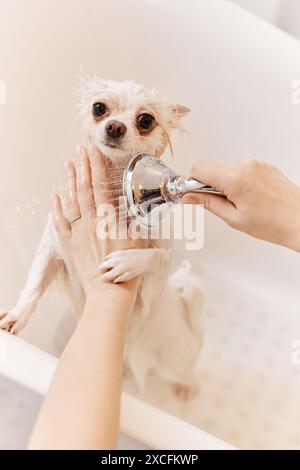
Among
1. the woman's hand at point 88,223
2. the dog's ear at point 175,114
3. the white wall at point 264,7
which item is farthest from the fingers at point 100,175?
the white wall at point 264,7

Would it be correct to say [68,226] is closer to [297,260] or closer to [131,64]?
[131,64]

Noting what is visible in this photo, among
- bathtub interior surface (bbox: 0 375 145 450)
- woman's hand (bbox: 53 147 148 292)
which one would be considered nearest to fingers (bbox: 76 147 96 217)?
woman's hand (bbox: 53 147 148 292)

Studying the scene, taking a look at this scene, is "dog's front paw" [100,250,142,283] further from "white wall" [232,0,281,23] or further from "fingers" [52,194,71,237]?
"white wall" [232,0,281,23]

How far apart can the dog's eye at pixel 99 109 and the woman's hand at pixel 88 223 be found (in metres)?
0.05

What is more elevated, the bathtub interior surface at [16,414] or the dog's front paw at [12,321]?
the dog's front paw at [12,321]

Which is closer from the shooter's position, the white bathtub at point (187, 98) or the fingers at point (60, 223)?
the fingers at point (60, 223)

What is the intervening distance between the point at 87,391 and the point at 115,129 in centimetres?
38

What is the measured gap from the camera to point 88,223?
0.88m

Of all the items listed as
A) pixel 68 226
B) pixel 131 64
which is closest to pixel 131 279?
pixel 68 226

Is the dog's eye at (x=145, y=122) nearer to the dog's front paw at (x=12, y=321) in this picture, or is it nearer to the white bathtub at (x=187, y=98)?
the white bathtub at (x=187, y=98)

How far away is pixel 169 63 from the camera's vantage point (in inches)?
46.8

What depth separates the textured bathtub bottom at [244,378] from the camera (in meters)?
1.15

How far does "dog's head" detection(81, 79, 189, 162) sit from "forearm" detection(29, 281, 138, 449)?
253 mm
